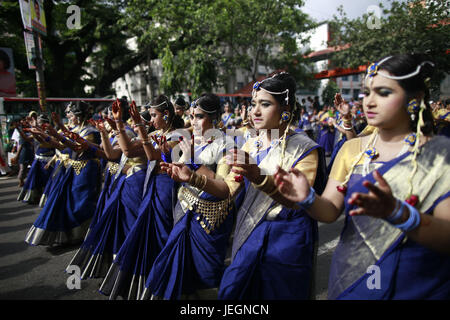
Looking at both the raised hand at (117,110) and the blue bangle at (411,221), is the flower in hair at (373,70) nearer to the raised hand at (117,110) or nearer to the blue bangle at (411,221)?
the blue bangle at (411,221)

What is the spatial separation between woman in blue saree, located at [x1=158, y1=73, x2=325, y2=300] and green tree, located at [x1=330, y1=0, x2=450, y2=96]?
909 cm

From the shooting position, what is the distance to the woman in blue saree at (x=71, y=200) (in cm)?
409

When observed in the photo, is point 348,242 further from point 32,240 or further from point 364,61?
point 364,61

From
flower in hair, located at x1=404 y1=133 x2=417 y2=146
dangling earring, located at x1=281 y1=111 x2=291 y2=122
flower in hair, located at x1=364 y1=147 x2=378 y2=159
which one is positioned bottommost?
flower in hair, located at x1=364 y1=147 x2=378 y2=159

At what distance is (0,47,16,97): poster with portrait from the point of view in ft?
59.1

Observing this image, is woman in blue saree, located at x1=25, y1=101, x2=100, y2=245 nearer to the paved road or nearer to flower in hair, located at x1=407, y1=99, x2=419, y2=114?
the paved road

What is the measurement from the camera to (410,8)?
1196 centimetres

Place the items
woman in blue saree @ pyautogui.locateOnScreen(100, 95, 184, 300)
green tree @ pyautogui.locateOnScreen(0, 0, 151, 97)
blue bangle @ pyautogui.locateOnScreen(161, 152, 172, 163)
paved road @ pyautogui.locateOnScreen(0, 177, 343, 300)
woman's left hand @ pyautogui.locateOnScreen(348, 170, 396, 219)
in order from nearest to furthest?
woman's left hand @ pyautogui.locateOnScreen(348, 170, 396, 219) < woman in blue saree @ pyautogui.locateOnScreen(100, 95, 184, 300) < blue bangle @ pyautogui.locateOnScreen(161, 152, 172, 163) < paved road @ pyautogui.locateOnScreen(0, 177, 343, 300) < green tree @ pyautogui.locateOnScreen(0, 0, 151, 97)

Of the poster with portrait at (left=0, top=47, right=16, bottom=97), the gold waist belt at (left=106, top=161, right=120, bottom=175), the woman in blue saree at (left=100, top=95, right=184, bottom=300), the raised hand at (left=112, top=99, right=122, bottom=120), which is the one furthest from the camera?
the poster with portrait at (left=0, top=47, right=16, bottom=97)

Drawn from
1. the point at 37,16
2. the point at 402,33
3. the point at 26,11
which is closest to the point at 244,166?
the point at 26,11

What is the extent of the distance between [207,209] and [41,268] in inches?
101

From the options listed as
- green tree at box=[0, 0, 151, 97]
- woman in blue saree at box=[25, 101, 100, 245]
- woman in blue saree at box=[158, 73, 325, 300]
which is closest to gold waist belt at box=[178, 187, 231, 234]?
woman in blue saree at box=[158, 73, 325, 300]

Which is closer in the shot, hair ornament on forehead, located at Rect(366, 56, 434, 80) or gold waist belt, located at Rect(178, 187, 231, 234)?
hair ornament on forehead, located at Rect(366, 56, 434, 80)
